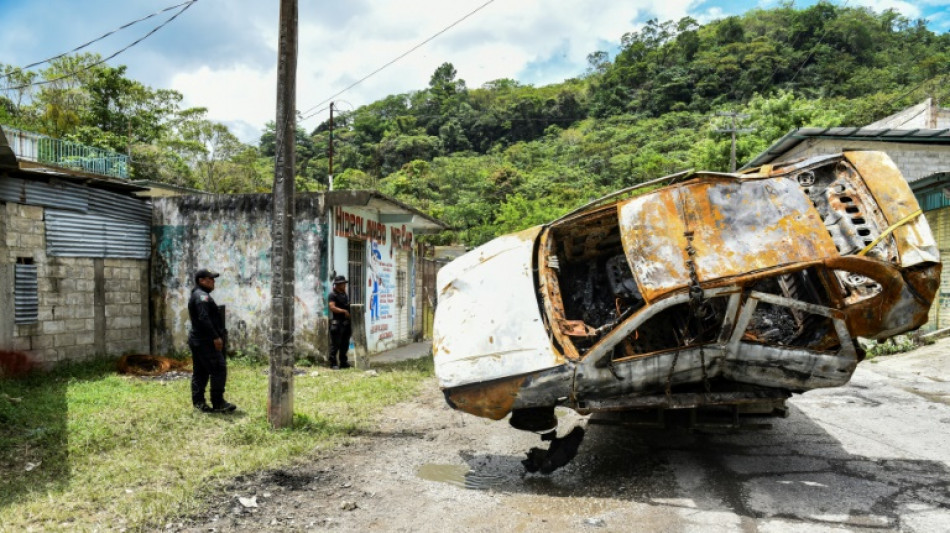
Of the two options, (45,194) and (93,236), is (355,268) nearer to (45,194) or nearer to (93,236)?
(93,236)

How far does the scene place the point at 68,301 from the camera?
9578 millimetres

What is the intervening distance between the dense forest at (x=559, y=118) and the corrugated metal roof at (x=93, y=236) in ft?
38.7

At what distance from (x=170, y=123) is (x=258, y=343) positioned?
116ft

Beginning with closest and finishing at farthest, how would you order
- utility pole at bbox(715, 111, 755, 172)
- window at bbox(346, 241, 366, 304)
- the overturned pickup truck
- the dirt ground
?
the dirt ground → the overturned pickup truck → window at bbox(346, 241, 366, 304) → utility pole at bbox(715, 111, 755, 172)

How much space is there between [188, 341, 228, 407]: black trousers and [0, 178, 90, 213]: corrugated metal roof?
4.44 m

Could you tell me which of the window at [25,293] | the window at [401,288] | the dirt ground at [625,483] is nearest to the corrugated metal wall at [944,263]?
the dirt ground at [625,483]

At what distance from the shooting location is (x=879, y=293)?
15.8 feet

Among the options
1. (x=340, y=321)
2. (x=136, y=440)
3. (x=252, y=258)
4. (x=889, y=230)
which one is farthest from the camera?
(x=252, y=258)

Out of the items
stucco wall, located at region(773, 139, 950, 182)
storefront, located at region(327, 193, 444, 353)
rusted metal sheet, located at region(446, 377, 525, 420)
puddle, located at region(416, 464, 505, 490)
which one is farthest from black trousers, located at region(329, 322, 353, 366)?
stucco wall, located at region(773, 139, 950, 182)

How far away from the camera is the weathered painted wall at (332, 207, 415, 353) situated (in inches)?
452

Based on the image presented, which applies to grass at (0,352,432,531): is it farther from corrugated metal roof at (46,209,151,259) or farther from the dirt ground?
corrugated metal roof at (46,209,151,259)

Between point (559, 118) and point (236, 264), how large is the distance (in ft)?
224

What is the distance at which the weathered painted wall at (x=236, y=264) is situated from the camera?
35.7ft

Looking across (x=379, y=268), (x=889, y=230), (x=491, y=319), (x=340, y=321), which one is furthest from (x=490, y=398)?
(x=379, y=268)
